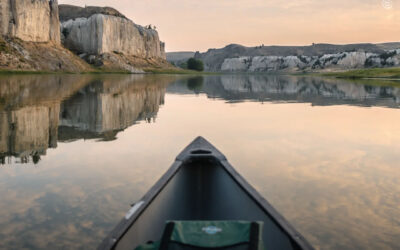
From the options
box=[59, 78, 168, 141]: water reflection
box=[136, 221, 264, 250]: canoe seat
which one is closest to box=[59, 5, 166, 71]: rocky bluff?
box=[59, 78, 168, 141]: water reflection

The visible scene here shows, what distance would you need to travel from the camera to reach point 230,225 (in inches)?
162

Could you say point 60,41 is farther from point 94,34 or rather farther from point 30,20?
point 30,20

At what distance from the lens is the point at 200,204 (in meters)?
6.41

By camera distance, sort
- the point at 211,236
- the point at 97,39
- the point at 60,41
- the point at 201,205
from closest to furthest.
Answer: the point at 211,236 → the point at 201,205 → the point at 60,41 → the point at 97,39

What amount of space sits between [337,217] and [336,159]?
197 inches

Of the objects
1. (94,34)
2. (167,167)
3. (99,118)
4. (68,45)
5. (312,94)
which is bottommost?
(167,167)

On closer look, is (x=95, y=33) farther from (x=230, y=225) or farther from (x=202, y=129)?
(x=230, y=225)

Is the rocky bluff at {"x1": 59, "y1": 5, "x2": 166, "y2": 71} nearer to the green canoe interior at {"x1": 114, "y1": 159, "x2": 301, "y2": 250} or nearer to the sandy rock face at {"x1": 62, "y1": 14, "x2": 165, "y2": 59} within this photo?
the sandy rock face at {"x1": 62, "y1": 14, "x2": 165, "y2": 59}

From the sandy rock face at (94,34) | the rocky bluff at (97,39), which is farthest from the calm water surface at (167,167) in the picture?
the sandy rock face at (94,34)

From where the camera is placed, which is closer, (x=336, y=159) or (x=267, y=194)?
(x=267, y=194)

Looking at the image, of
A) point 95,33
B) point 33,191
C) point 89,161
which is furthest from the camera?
point 95,33

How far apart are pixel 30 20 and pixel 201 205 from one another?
420ft

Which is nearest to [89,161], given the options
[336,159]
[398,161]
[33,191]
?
[33,191]

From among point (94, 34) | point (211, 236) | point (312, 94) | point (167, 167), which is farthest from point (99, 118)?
point (94, 34)
